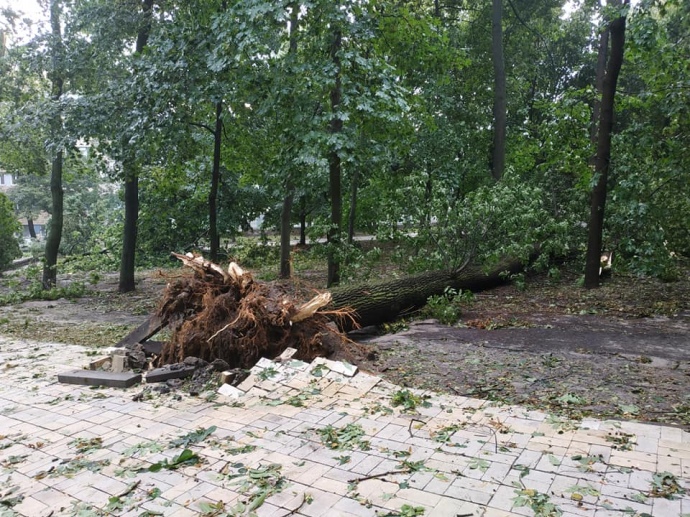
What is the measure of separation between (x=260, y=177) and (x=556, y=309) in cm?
774

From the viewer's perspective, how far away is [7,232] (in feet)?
57.4

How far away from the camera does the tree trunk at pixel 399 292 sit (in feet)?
23.6

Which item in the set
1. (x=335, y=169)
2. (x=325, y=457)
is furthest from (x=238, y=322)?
(x=335, y=169)

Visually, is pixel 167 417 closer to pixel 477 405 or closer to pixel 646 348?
pixel 477 405

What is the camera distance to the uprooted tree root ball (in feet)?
18.0

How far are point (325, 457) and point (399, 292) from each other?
470cm

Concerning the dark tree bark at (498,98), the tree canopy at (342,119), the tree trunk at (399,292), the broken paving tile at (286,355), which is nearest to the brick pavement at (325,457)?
the broken paving tile at (286,355)

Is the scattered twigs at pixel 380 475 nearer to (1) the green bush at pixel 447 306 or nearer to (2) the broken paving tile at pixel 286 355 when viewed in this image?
(2) the broken paving tile at pixel 286 355

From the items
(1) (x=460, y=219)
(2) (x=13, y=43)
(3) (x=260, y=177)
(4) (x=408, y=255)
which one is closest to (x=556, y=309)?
(1) (x=460, y=219)

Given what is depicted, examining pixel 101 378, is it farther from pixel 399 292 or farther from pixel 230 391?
pixel 399 292

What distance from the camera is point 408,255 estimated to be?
34.8ft

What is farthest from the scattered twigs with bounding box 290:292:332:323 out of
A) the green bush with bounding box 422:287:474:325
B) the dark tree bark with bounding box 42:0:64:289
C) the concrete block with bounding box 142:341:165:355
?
the dark tree bark with bounding box 42:0:64:289

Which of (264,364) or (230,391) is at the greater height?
(264,364)

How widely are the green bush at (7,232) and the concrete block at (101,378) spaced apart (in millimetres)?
14677
